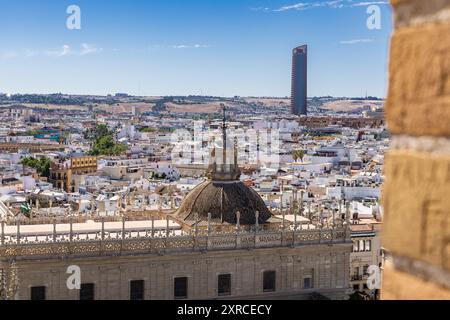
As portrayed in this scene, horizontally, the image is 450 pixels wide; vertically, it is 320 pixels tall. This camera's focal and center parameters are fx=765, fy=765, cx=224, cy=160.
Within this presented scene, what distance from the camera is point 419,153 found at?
1.65 meters

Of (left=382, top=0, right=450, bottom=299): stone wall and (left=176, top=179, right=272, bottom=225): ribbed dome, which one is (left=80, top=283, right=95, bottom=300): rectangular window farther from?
(left=382, top=0, right=450, bottom=299): stone wall

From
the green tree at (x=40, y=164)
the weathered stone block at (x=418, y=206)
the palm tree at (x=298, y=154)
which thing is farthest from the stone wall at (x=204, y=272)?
the palm tree at (x=298, y=154)

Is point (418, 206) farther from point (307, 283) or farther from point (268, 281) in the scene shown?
point (307, 283)

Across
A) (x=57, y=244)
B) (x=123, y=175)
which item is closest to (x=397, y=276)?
(x=57, y=244)

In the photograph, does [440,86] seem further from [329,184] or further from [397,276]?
[329,184]

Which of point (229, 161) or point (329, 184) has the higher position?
point (229, 161)

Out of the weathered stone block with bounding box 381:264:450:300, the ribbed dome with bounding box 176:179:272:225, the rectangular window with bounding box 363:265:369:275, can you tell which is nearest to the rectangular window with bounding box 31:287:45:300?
the ribbed dome with bounding box 176:179:272:225

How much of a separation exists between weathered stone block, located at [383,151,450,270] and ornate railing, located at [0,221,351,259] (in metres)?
18.9

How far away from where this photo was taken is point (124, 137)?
145 m

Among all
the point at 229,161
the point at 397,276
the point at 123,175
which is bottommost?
the point at 123,175

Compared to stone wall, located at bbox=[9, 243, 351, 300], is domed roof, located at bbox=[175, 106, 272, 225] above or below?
above

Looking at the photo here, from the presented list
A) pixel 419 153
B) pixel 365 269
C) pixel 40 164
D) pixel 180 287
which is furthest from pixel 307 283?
pixel 40 164

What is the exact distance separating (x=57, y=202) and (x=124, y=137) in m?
94.8

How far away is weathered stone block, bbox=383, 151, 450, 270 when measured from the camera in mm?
1597
